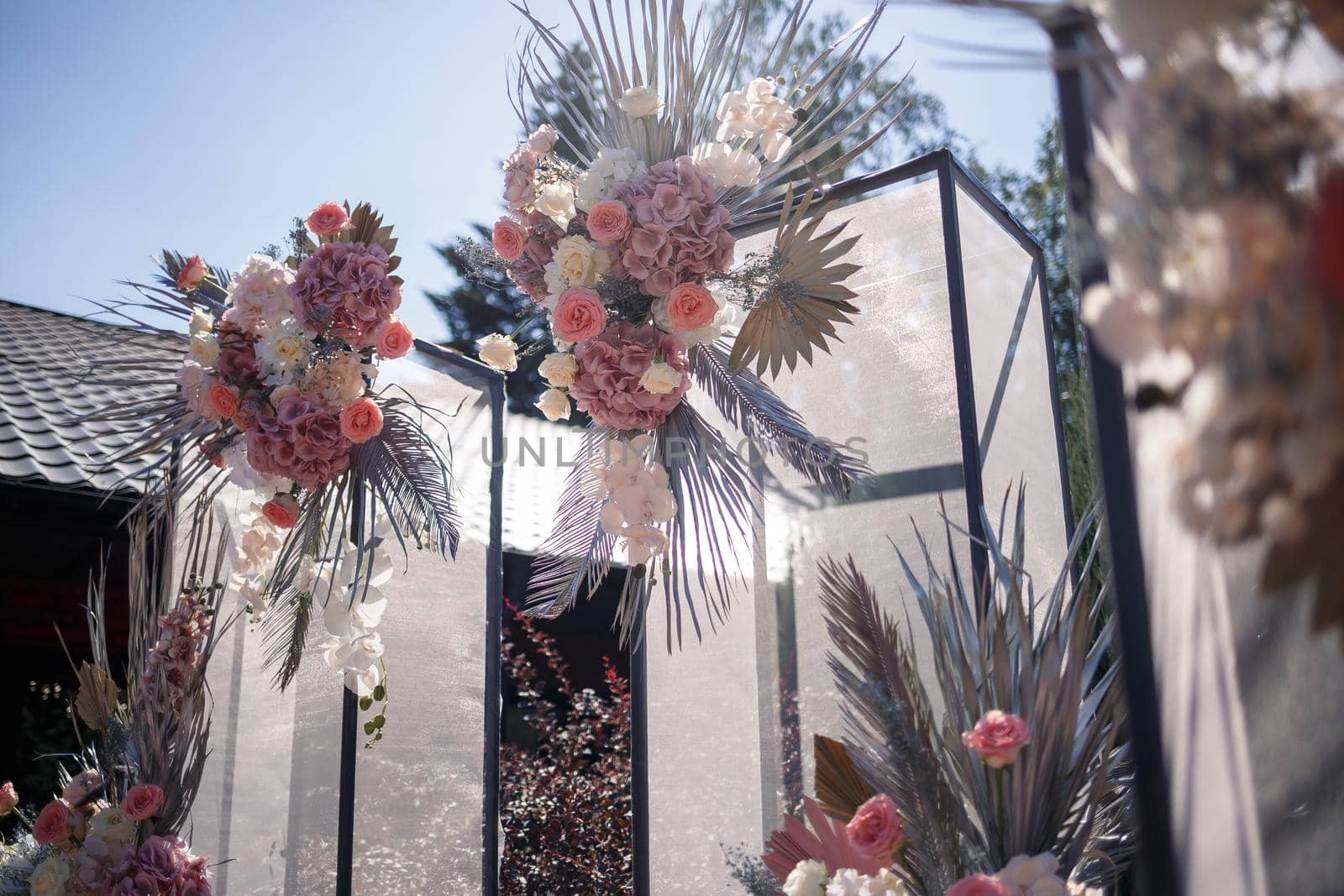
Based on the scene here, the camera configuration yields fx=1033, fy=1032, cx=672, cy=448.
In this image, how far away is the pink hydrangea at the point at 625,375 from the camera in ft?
6.40

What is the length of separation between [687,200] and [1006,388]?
37.1 inches

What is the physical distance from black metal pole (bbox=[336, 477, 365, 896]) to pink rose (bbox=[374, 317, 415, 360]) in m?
0.40

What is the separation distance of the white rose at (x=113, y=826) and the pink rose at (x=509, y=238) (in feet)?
5.07

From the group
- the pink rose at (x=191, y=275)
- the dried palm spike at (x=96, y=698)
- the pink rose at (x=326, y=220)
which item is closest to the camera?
the pink rose at (x=326, y=220)

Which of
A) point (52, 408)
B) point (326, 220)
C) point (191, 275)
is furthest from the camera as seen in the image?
point (52, 408)

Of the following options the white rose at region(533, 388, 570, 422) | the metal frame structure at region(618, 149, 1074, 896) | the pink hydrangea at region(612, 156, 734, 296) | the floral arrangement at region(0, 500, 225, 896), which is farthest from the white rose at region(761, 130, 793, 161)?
the floral arrangement at region(0, 500, 225, 896)

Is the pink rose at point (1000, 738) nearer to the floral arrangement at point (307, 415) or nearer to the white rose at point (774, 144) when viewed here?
the white rose at point (774, 144)

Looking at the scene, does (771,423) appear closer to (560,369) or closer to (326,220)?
(560,369)

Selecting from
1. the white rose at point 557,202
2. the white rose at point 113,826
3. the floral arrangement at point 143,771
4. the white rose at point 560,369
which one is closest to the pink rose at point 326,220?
the white rose at point 557,202

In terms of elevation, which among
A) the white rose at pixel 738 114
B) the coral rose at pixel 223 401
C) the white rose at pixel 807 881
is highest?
the white rose at pixel 738 114

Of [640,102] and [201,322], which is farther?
[201,322]

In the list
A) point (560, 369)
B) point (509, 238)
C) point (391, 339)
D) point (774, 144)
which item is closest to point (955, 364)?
point (774, 144)

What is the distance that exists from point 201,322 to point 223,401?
0.70ft

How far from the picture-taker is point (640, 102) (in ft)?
6.33
